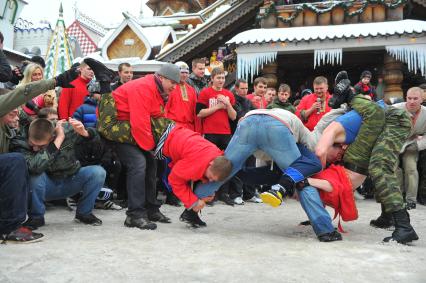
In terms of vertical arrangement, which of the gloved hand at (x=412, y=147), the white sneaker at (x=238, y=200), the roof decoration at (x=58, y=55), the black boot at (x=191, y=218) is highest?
the roof decoration at (x=58, y=55)

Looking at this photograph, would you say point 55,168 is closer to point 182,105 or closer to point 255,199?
point 182,105

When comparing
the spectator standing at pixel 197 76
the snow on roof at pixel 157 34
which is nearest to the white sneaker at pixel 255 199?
the spectator standing at pixel 197 76

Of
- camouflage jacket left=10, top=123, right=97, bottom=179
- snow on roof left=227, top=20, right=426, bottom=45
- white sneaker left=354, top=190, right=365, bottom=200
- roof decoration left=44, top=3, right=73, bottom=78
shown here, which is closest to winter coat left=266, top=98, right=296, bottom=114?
white sneaker left=354, top=190, right=365, bottom=200

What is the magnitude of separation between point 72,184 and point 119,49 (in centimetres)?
958

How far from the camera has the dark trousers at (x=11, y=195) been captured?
3.22 meters

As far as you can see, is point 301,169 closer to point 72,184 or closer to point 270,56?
point 72,184

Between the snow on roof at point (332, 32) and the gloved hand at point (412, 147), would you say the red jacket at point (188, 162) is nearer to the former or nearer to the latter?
the gloved hand at point (412, 147)

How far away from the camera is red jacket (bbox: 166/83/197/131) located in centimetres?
554

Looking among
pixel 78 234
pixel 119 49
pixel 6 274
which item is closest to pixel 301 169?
pixel 78 234

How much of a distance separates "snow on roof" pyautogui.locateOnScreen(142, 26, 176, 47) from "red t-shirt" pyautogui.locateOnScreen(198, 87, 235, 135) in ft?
24.5

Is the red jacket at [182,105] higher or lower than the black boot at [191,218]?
higher

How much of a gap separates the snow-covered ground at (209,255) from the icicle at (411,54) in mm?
5967

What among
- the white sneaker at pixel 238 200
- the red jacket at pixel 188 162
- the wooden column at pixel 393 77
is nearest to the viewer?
the red jacket at pixel 188 162

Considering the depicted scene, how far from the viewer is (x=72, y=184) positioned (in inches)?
166
